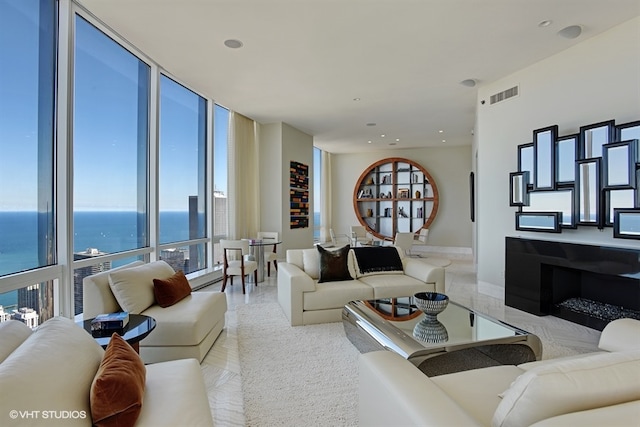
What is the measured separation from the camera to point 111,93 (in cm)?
384

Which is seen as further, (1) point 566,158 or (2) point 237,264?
(2) point 237,264

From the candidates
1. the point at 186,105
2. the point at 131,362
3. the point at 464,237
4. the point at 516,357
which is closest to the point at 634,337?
the point at 516,357

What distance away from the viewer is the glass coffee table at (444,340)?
7.46 ft

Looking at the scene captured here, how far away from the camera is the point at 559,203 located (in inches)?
153

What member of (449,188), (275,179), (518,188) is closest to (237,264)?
(275,179)

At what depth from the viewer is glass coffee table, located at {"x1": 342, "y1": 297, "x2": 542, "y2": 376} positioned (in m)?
2.27

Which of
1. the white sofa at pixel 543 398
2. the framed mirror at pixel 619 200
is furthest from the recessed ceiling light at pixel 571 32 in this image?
the white sofa at pixel 543 398

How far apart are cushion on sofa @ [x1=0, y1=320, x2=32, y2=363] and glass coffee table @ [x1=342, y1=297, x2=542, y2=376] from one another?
6.64 feet

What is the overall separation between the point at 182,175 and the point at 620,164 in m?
5.59

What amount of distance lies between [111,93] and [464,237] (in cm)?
918

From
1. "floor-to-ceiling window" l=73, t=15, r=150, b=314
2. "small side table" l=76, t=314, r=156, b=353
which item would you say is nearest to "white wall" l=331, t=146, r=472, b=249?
"floor-to-ceiling window" l=73, t=15, r=150, b=314

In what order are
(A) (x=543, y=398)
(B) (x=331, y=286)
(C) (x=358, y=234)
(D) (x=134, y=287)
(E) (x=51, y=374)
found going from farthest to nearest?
1. (C) (x=358, y=234)
2. (B) (x=331, y=286)
3. (D) (x=134, y=287)
4. (E) (x=51, y=374)
5. (A) (x=543, y=398)

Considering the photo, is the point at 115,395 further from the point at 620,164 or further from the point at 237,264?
the point at 620,164

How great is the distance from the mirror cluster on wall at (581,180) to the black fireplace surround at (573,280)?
249mm
